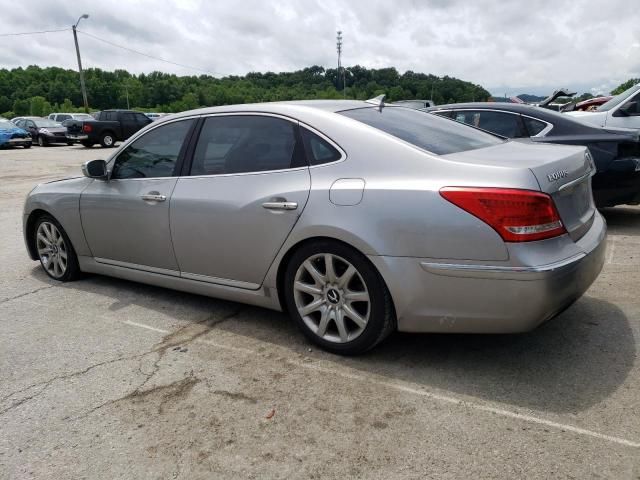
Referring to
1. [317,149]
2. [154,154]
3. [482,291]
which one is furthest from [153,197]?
[482,291]

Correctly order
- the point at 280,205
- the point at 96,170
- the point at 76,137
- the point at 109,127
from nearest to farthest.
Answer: the point at 280,205 → the point at 96,170 → the point at 109,127 → the point at 76,137

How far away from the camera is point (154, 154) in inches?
171

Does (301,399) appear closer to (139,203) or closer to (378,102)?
(139,203)

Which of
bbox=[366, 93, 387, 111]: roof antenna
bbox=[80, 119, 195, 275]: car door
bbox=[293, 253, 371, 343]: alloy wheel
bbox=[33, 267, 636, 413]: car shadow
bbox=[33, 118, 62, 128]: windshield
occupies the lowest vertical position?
bbox=[33, 267, 636, 413]: car shadow

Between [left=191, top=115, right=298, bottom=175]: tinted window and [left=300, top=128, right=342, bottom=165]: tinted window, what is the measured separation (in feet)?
0.33

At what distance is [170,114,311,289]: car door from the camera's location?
348cm

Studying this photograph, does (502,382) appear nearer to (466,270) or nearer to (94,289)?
(466,270)

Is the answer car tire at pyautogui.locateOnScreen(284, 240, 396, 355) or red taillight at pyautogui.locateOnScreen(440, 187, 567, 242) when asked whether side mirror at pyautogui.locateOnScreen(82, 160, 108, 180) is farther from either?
red taillight at pyautogui.locateOnScreen(440, 187, 567, 242)

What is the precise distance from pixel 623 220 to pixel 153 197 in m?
5.63

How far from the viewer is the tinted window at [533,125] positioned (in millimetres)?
6508

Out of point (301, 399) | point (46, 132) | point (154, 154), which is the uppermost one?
point (46, 132)

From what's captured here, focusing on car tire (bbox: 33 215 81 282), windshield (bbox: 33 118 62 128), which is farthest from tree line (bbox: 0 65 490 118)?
car tire (bbox: 33 215 81 282)

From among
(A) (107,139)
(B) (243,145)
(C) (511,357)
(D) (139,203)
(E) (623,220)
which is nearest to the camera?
(C) (511,357)

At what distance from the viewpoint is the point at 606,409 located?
2.69 meters
